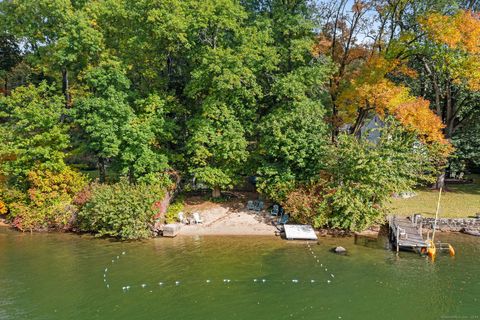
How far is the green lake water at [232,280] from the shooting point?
54.2 ft

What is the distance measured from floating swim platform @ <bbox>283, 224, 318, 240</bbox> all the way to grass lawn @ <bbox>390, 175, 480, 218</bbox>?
699 cm

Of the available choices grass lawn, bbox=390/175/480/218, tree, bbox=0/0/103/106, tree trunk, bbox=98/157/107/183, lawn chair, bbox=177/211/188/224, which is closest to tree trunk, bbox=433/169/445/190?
grass lawn, bbox=390/175/480/218

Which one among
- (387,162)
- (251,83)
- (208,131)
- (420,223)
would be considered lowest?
(420,223)

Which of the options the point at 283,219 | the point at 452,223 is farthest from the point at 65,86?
the point at 452,223

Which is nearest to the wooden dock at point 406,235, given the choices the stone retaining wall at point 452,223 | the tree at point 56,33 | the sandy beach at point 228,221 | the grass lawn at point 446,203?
the stone retaining wall at point 452,223

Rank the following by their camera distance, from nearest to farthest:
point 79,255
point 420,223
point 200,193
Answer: point 79,255 → point 420,223 → point 200,193

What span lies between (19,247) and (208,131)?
14.2 m

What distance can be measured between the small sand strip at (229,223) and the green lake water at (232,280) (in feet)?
5.67

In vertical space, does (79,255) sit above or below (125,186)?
below

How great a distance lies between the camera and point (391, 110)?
92.7ft

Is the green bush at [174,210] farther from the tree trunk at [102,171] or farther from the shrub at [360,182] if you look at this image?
the shrub at [360,182]

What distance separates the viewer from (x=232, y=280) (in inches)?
762

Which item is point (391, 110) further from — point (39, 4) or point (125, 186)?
point (39, 4)

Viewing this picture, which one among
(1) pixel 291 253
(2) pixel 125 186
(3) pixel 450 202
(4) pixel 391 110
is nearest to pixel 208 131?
(2) pixel 125 186
